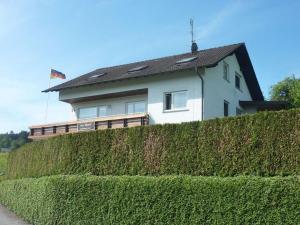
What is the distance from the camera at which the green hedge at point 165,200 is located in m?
11.7

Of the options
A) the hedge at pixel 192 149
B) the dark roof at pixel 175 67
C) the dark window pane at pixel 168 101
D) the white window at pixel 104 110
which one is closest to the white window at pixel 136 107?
the white window at pixel 104 110

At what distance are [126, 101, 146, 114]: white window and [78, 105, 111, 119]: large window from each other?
1.60 meters

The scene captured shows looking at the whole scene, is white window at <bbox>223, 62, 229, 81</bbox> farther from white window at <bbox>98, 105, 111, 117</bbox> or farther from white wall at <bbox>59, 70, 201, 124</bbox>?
white window at <bbox>98, 105, 111, 117</bbox>

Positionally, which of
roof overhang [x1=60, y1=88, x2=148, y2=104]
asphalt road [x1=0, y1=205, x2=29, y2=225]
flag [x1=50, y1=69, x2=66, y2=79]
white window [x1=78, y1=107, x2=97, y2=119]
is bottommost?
asphalt road [x1=0, y1=205, x2=29, y2=225]

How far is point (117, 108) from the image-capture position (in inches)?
1188

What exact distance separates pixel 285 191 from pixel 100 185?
7.30 metres

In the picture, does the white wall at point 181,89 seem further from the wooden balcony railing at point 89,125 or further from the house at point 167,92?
the wooden balcony railing at point 89,125

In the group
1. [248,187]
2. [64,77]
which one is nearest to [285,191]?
[248,187]

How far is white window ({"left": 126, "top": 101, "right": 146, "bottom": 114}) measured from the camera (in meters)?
28.9

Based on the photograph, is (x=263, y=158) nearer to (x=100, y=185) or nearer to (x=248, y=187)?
(x=248, y=187)

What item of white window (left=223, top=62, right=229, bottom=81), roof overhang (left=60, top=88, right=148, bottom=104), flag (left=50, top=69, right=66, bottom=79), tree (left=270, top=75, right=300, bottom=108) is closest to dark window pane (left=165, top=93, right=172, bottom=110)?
roof overhang (left=60, top=88, right=148, bottom=104)

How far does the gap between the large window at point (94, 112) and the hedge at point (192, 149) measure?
8789 millimetres

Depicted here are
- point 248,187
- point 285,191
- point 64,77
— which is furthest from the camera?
point 64,77

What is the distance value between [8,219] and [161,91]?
34.7ft
